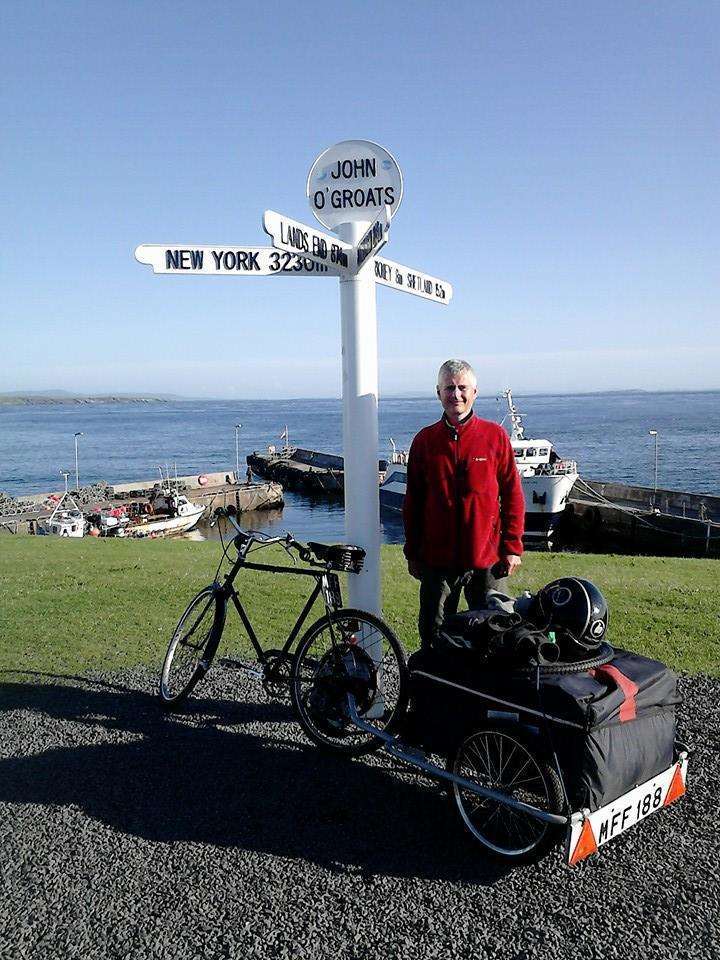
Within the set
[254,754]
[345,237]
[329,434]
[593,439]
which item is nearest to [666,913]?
[254,754]

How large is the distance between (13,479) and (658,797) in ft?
225

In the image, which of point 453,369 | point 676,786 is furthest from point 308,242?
point 676,786

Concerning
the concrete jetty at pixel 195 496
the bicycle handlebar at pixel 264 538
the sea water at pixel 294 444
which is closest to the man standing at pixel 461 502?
the bicycle handlebar at pixel 264 538

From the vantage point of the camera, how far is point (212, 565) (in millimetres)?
10336

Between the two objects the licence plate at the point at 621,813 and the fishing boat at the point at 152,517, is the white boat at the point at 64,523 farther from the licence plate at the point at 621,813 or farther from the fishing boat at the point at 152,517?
the licence plate at the point at 621,813

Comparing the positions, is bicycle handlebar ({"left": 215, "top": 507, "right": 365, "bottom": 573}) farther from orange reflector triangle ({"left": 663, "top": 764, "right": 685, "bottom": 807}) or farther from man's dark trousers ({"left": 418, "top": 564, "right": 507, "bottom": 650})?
orange reflector triangle ({"left": 663, "top": 764, "right": 685, "bottom": 807})

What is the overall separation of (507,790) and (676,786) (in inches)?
30.6

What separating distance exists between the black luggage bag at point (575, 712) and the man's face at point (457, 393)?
1389mm

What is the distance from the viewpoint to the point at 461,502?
14.2 ft

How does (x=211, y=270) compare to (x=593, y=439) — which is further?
(x=593, y=439)

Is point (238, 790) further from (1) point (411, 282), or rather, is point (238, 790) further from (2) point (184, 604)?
(2) point (184, 604)

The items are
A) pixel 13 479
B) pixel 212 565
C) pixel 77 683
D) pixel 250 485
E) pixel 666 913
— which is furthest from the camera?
pixel 13 479

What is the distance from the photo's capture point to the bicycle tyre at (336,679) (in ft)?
13.8

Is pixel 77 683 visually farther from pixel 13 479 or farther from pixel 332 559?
pixel 13 479
